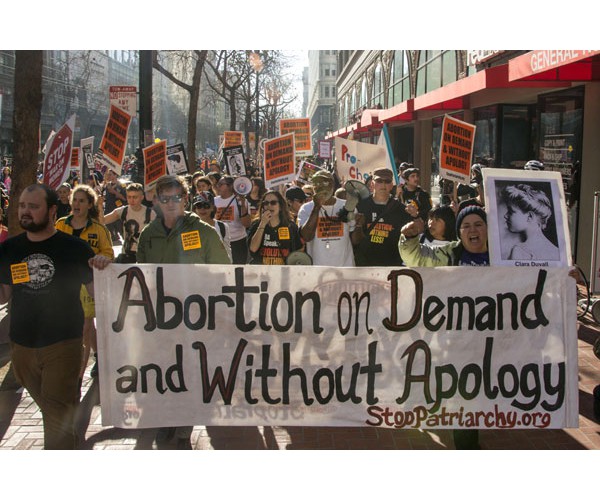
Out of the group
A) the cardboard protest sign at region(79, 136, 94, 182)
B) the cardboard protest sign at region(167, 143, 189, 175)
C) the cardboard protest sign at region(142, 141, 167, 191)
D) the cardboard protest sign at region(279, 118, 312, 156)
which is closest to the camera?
the cardboard protest sign at region(142, 141, 167, 191)

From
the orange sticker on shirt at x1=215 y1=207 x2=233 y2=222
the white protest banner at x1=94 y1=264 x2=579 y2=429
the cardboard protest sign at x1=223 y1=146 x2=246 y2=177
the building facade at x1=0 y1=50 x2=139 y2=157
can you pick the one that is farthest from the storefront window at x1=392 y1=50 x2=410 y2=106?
the white protest banner at x1=94 y1=264 x2=579 y2=429

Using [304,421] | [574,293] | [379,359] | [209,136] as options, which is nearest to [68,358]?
[304,421]

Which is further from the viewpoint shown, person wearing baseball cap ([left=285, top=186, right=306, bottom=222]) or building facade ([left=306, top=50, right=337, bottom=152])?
building facade ([left=306, top=50, right=337, bottom=152])

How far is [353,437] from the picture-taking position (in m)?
4.87

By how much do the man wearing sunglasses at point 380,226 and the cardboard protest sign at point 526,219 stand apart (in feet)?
5.38

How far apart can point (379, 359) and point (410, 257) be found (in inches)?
35.5

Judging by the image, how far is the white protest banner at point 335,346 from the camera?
4.22 meters

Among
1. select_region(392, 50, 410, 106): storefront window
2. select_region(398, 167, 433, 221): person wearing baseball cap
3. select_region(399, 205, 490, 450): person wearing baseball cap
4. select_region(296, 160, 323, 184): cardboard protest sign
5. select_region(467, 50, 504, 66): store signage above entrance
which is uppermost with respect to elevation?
select_region(392, 50, 410, 106): storefront window

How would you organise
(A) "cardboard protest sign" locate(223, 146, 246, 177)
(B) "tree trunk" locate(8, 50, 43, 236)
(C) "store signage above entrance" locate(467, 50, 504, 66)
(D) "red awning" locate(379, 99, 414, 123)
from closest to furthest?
(B) "tree trunk" locate(8, 50, 43, 236)
(A) "cardboard protest sign" locate(223, 146, 246, 177)
(C) "store signage above entrance" locate(467, 50, 504, 66)
(D) "red awning" locate(379, 99, 414, 123)

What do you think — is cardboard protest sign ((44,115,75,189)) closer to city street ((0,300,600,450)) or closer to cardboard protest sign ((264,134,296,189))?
city street ((0,300,600,450))

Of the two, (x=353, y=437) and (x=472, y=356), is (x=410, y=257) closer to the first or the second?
(x=472, y=356)

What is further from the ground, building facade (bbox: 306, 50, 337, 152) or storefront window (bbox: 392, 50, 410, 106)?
building facade (bbox: 306, 50, 337, 152)

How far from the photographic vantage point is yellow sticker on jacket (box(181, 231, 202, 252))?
193 inches

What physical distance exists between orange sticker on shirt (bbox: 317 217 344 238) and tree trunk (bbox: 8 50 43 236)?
2930 mm
